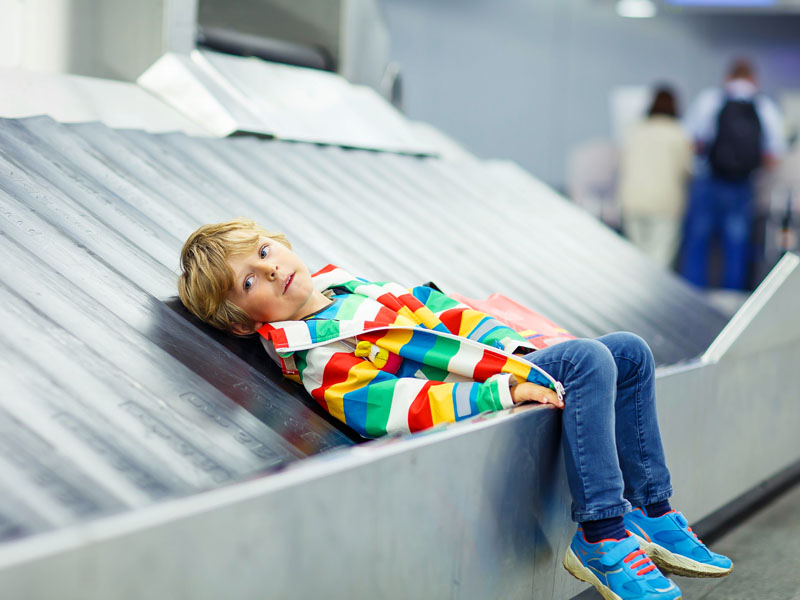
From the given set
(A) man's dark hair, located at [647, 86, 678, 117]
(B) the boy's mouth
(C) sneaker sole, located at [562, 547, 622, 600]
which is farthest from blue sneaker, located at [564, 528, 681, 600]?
(A) man's dark hair, located at [647, 86, 678, 117]

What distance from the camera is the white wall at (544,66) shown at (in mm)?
11781

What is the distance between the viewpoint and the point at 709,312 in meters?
4.42

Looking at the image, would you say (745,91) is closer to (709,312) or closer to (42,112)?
(709,312)

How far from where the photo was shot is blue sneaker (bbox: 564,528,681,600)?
196 cm

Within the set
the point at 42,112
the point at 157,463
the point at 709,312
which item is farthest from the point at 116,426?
the point at 709,312

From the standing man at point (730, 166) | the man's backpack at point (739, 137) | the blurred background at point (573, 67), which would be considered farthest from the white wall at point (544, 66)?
the man's backpack at point (739, 137)

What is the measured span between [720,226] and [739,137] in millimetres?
973

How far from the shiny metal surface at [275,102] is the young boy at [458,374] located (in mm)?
1901

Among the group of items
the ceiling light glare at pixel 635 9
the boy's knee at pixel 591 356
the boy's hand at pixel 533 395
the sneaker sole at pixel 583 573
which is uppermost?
the ceiling light glare at pixel 635 9

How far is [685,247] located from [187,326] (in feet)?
25.4

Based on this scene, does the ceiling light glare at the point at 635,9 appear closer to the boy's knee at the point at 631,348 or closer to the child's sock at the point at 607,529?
the boy's knee at the point at 631,348

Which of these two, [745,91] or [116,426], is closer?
[116,426]

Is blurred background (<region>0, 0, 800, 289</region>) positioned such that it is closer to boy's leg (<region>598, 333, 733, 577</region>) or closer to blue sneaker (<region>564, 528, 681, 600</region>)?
boy's leg (<region>598, 333, 733, 577</region>)

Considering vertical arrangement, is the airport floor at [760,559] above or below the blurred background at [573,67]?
below
